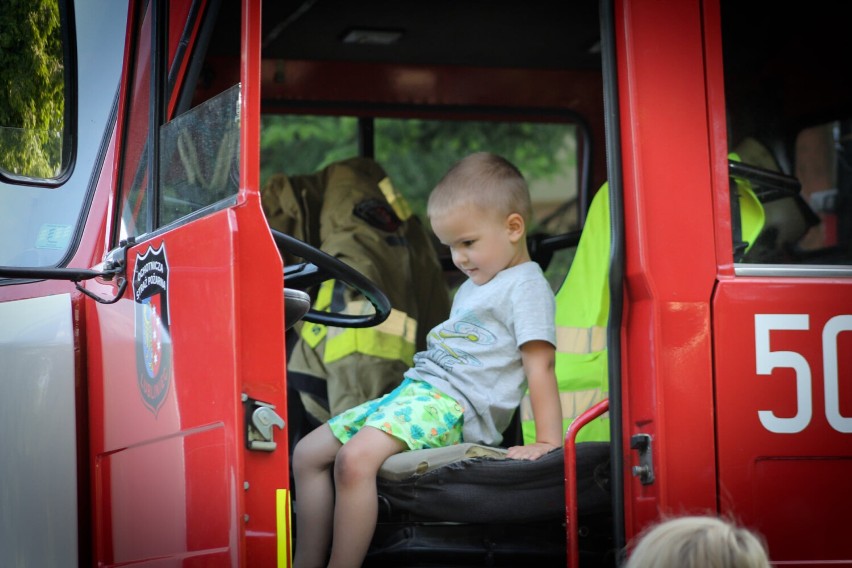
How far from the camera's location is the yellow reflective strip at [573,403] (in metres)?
3.07

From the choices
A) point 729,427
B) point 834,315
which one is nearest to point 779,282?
point 834,315

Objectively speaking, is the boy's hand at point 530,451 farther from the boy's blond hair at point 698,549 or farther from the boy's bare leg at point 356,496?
the boy's blond hair at point 698,549

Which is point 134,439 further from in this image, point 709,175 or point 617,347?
point 709,175

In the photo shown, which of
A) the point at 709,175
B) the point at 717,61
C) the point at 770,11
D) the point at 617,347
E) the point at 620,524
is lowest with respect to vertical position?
the point at 620,524

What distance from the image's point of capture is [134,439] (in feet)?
7.66

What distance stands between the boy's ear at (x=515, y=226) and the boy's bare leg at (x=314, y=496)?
2.30ft

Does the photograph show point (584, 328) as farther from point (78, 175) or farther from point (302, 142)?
point (302, 142)

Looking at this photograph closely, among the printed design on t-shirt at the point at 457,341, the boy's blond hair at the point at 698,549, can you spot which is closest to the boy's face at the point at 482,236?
the printed design on t-shirt at the point at 457,341

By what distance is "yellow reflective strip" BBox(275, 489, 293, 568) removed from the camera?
2.02m

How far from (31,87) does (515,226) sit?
1.25 m

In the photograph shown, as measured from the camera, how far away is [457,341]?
9.50 ft

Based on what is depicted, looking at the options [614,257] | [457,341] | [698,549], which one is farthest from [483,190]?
[698,549]

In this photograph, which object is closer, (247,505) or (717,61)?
(247,505)

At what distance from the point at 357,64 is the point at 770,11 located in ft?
5.64
